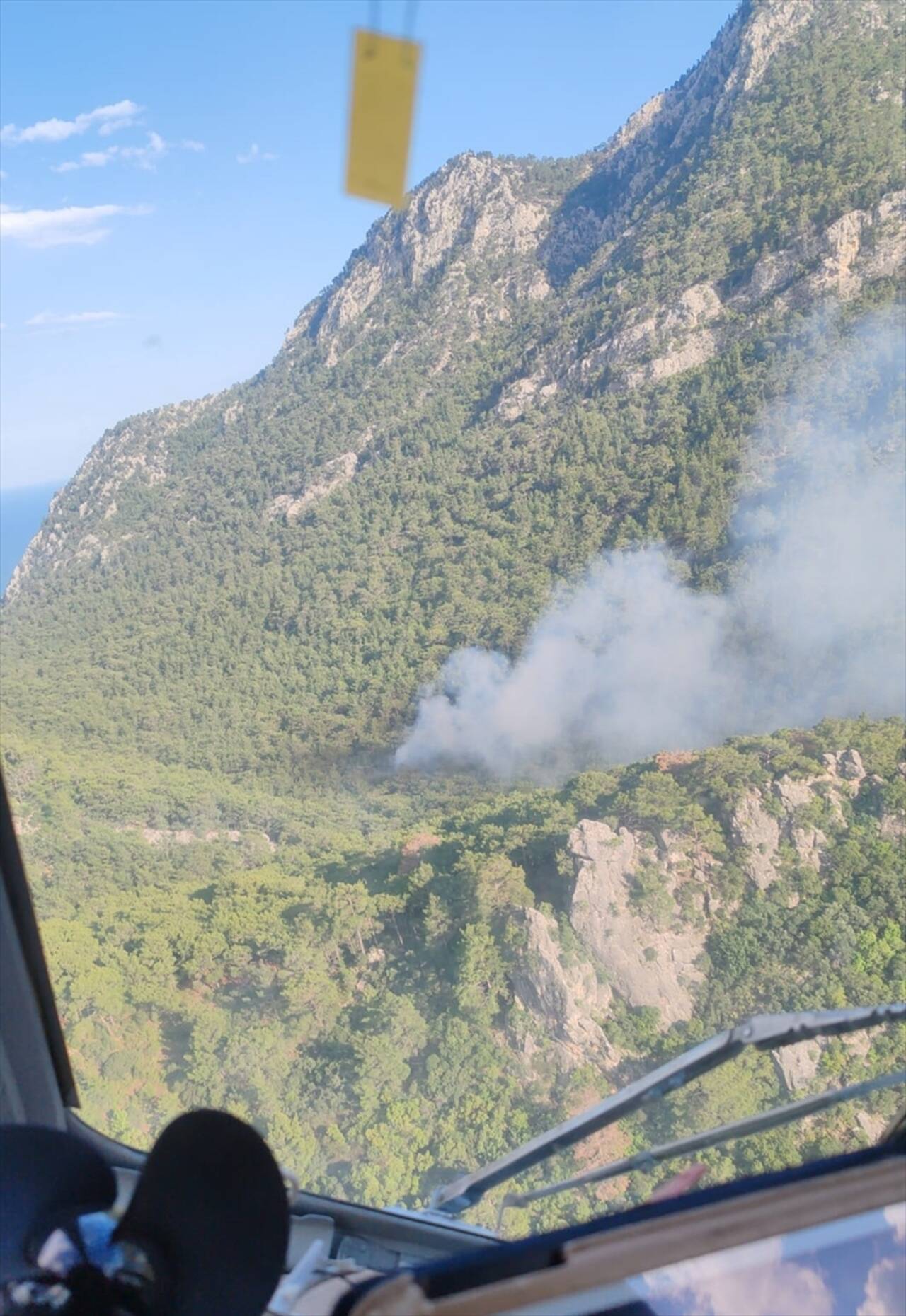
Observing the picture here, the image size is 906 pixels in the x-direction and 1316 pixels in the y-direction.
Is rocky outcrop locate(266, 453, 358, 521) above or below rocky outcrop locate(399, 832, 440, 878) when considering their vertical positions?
above

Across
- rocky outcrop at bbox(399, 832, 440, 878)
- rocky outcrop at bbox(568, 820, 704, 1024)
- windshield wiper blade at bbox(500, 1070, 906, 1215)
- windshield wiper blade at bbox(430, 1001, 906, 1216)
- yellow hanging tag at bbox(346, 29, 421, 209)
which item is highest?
yellow hanging tag at bbox(346, 29, 421, 209)

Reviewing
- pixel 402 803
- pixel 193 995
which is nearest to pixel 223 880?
pixel 193 995

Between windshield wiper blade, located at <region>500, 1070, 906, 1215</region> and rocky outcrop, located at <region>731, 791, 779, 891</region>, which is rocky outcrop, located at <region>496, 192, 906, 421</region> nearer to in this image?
rocky outcrop, located at <region>731, 791, 779, 891</region>

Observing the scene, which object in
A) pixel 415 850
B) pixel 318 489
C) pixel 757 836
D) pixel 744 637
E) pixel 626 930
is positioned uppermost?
pixel 318 489

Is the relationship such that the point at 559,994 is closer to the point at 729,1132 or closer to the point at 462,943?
the point at 462,943

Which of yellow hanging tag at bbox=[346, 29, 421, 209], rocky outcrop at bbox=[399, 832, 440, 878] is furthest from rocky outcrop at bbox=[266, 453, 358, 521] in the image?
yellow hanging tag at bbox=[346, 29, 421, 209]

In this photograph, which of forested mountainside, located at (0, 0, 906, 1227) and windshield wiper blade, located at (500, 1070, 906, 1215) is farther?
forested mountainside, located at (0, 0, 906, 1227)

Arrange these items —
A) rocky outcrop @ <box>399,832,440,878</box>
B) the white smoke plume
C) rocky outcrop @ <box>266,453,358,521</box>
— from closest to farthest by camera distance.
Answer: rocky outcrop @ <box>399,832,440,878</box> < the white smoke plume < rocky outcrop @ <box>266,453,358,521</box>

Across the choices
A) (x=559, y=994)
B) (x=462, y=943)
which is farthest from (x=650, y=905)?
(x=462, y=943)
